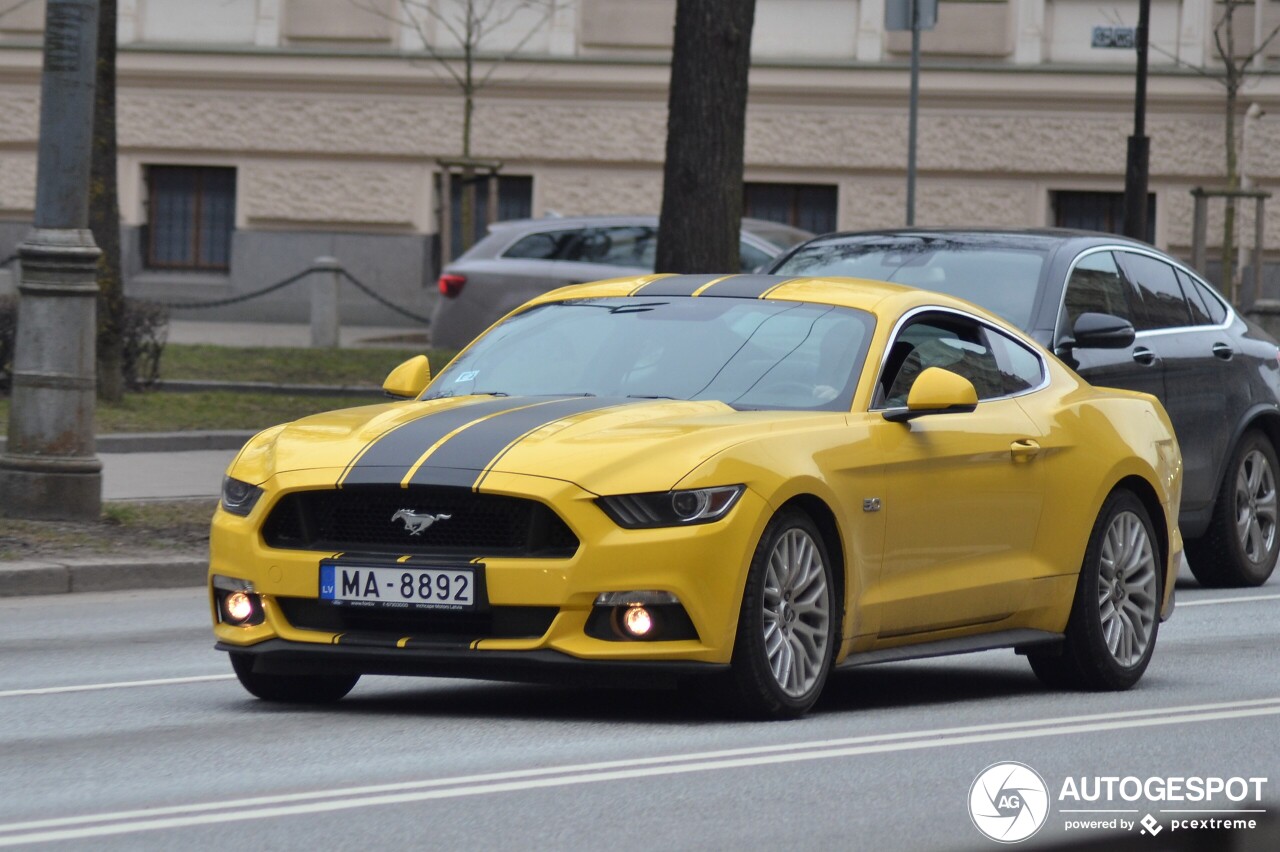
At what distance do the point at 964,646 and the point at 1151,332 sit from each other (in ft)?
15.0

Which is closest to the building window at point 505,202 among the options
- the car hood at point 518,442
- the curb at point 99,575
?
the curb at point 99,575

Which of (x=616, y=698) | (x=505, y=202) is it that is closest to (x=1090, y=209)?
(x=505, y=202)

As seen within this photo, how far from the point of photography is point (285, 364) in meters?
22.9

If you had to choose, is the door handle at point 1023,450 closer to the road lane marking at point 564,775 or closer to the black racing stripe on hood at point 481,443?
the road lane marking at point 564,775

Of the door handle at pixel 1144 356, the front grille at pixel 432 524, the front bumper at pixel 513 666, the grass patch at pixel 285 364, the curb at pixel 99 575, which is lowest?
the curb at pixel 99 575

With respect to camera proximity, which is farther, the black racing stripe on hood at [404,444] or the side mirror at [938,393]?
the side mirror at [938,393]

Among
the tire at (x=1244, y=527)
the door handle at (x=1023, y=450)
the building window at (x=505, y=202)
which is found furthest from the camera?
the building window at (x=505, y=202)

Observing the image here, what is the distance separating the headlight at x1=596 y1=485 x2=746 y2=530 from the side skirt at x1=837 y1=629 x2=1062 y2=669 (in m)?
0.90

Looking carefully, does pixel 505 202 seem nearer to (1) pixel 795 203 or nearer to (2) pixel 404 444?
(1) pixel 795 203

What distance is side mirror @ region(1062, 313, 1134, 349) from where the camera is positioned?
11.0 meters

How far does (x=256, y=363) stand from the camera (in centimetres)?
2277

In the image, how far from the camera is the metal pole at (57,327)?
12.3 metres

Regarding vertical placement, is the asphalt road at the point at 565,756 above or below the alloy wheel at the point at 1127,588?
below

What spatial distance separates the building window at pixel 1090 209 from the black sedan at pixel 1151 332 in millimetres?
19634
